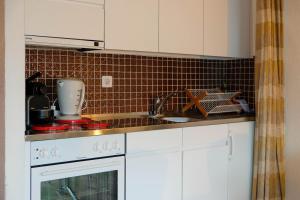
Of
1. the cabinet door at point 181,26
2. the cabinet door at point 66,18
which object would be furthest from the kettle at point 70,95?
the cabinet door at point 181,26

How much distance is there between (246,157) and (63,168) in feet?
5.03

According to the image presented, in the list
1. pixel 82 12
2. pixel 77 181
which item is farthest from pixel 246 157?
pixel 82 12

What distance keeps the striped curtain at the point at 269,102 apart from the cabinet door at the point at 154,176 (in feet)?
2.48

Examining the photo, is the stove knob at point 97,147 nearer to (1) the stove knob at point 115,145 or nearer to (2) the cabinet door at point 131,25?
(1) the stove knob at point 115,145

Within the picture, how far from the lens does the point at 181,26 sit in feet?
8.47

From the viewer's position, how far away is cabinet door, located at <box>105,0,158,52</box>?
2.24 m

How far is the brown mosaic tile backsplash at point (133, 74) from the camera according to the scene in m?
2.37

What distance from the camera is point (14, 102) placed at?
5.44 feet

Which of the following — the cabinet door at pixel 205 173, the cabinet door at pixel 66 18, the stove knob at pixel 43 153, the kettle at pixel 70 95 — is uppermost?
the cabinet door at pixel 66 18

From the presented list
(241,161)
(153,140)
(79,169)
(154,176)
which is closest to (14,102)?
(79,169)

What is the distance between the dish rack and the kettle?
1007 mm

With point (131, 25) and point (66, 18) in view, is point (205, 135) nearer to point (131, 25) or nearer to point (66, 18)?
point (131, 25)

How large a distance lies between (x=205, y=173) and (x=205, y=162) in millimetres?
81

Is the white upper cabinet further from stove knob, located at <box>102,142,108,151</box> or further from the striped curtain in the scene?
stove knob, located at <box>102,142,108,151</box>
